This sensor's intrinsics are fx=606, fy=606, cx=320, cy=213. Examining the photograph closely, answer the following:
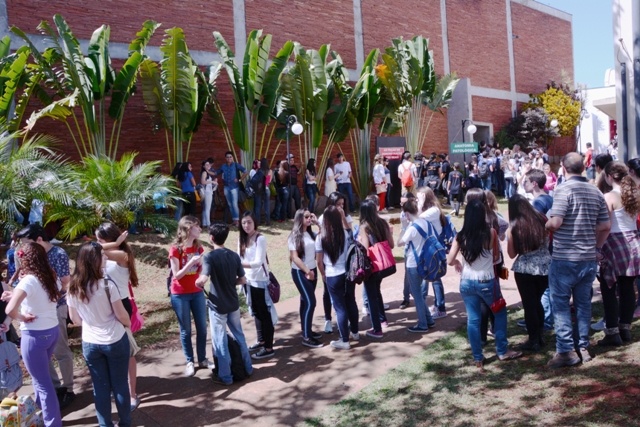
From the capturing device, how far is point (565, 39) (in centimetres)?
3469

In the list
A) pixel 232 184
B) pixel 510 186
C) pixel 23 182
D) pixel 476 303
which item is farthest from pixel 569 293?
pixel 510 186

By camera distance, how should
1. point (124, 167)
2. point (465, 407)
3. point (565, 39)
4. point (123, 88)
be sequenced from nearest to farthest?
point (465, 407) < point (124, 167) < point (123, 88) < point (565, 39)

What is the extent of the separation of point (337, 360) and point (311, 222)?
5.23 ft

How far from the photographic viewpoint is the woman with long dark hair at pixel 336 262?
673cm

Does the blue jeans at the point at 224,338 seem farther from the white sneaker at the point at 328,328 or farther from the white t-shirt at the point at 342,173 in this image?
the white t-shirt at the point at 342,173

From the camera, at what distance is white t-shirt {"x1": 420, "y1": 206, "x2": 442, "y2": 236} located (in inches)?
287

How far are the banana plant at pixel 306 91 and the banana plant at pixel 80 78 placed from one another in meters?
3.78

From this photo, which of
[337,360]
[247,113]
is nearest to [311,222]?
[337,360]

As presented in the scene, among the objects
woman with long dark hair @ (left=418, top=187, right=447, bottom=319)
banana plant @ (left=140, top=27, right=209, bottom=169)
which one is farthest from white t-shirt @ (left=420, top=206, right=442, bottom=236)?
banana plant @ (left=140, top=27, right=209, bottom=169)

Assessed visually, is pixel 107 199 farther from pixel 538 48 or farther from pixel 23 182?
pixel 538 48

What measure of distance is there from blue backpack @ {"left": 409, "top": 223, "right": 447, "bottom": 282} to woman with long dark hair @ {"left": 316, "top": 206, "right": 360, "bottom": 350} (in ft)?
2.72

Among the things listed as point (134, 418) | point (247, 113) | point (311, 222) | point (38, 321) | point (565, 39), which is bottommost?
point (134, 418)

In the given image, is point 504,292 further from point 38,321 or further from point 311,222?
point 38,321

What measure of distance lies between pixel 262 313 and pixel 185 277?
3.35 feet
